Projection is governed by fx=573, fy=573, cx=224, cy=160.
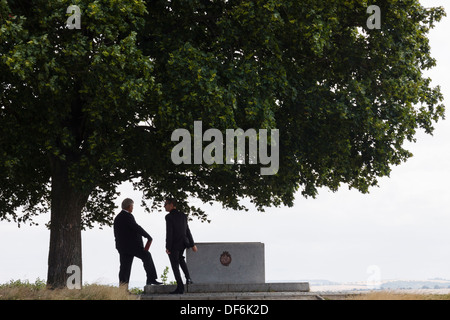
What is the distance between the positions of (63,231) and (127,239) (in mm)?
2873

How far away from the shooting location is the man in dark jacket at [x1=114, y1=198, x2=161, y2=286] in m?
15.9

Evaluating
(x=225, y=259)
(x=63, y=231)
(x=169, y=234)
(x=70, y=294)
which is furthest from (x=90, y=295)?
(x=225, y=259)

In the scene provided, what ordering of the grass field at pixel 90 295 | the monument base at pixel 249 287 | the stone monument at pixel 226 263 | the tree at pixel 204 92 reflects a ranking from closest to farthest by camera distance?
1. the grass field at pixel 90 295
2. the tree at pixel 204 92
3. the monument base at pixel 249 287
4. the stone monument at pixel 226 263

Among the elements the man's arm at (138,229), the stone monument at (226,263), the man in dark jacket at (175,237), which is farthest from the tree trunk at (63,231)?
the man in dark jacket at (175,237)

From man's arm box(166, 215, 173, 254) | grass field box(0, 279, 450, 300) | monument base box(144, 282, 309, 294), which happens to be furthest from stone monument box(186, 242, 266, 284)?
grass field box(0, 279, 450, 300)

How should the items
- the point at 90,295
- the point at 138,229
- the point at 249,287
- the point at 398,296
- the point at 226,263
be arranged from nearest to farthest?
the point at 398,296 → the point at 90,295 → the point at 138,229 → the point at 249,287 → the point at 226,263

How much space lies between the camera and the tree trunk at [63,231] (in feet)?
57.8

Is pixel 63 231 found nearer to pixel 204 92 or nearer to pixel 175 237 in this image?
pixel 175 237

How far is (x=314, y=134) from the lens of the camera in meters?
18.1

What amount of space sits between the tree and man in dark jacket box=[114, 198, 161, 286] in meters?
1.43

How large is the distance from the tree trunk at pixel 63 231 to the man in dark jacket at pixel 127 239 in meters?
2.19

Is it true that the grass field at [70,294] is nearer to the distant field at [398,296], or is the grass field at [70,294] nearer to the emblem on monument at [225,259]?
the emblem on monument at [225,259]

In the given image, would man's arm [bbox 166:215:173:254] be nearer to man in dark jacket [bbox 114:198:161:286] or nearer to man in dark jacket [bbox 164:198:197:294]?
man in dark jacket [bbox 164:198:197:294]

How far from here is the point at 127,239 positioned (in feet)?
52.4
